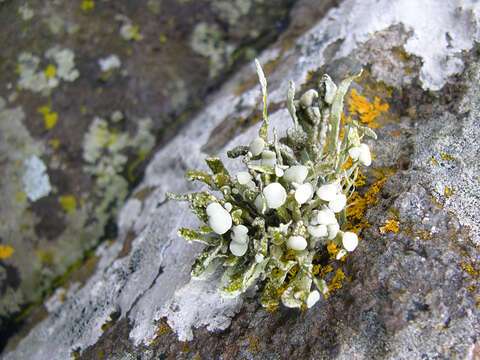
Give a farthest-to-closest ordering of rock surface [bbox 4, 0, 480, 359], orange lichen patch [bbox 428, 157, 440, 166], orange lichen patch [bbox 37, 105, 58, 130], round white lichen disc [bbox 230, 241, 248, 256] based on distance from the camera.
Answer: orange lichen patch [bbox 37, 105, 58, 130] → orange lichen patch [bbox 428, 157, 440, 166] → round white lichen disc [bbox 230, 241, 248, 256] → rock surface [bbox 4, 0, 480, 359]

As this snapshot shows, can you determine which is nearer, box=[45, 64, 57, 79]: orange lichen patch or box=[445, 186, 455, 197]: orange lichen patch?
box=[445, 186, 455, 197]: orange lichen patch

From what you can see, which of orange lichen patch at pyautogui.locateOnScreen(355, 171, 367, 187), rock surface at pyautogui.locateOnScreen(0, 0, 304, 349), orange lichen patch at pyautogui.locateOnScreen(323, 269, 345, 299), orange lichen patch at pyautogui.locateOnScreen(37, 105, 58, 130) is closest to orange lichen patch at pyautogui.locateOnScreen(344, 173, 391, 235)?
orange lichen patch at pyautogui.locateOnScreen(355, 171, 367, 187)

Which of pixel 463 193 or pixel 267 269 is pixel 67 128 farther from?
pixel 463 193

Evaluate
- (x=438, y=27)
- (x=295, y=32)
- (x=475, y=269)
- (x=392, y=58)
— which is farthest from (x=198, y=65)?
(x=475, y=269)

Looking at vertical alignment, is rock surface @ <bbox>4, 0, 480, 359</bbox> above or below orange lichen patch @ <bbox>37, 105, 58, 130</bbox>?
below

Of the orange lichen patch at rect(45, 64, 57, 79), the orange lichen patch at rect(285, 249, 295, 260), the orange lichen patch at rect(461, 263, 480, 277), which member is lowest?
the orange lichen patch at rect(461, 263, 480, 277)

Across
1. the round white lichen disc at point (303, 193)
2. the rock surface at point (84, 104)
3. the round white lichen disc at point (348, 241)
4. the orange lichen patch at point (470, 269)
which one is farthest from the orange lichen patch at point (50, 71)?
the orange lichen patch at point (470, 269)

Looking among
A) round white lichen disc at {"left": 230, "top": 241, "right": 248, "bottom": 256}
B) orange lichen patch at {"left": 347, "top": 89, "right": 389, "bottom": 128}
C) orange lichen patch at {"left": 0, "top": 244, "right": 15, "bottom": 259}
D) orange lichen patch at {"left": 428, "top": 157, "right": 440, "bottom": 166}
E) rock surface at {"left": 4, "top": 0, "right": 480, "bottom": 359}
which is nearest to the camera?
rock surface at {"left": 4, "top": 0, "right": 480, "bottom": 359}

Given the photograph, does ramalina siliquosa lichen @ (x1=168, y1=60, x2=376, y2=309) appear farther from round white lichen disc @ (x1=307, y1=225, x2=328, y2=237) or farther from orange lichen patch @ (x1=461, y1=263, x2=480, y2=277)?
orange lichen patch @ (x1=461, y1=263, x2=480, y2=277)
